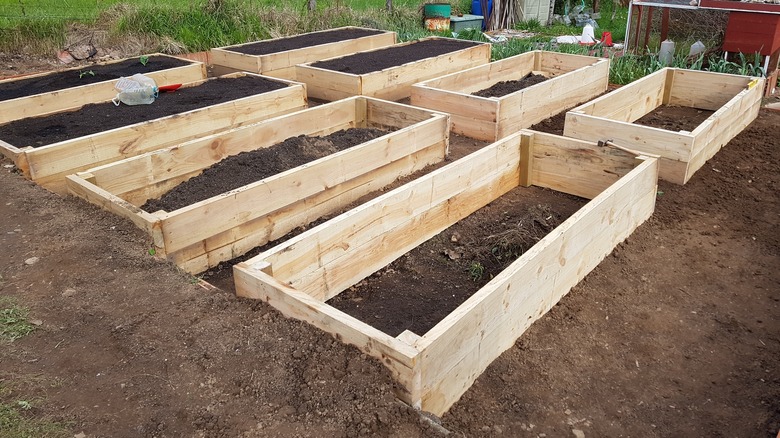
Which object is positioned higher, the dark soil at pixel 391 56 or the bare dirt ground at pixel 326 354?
the dark soil at pixel 391 56

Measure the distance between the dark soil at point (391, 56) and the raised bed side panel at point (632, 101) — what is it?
2893mm

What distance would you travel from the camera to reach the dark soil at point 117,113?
571 centimetres

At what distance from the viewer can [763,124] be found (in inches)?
298

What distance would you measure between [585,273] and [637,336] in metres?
0.63

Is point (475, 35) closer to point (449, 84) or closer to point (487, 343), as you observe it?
point (449, 84)

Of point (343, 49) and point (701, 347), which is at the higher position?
point (343, 49)

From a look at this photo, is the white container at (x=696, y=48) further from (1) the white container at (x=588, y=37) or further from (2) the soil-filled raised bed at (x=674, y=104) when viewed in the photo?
(1) the white container at (x=588, y=37)

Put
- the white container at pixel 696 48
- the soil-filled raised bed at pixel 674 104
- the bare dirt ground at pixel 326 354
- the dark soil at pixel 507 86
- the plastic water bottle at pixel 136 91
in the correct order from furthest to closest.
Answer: the white container at pixel 696 48
the dark soil at pixel 507 86
the plastic water bottle at pixel 136 91
the soil-filled raised bed at pixel 674 104
the bare dirt ground at pixel 326 354

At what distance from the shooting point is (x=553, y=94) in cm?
779

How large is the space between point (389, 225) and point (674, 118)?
5124 mm

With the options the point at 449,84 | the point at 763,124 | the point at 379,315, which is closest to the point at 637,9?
the point at 763,124

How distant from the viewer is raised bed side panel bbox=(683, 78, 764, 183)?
5.96m

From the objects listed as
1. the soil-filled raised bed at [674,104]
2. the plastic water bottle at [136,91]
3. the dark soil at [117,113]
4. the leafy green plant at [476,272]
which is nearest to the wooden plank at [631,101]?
the soil-filled raised bed at [674,104]

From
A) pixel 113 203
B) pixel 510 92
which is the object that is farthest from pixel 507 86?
pixel 113 203
